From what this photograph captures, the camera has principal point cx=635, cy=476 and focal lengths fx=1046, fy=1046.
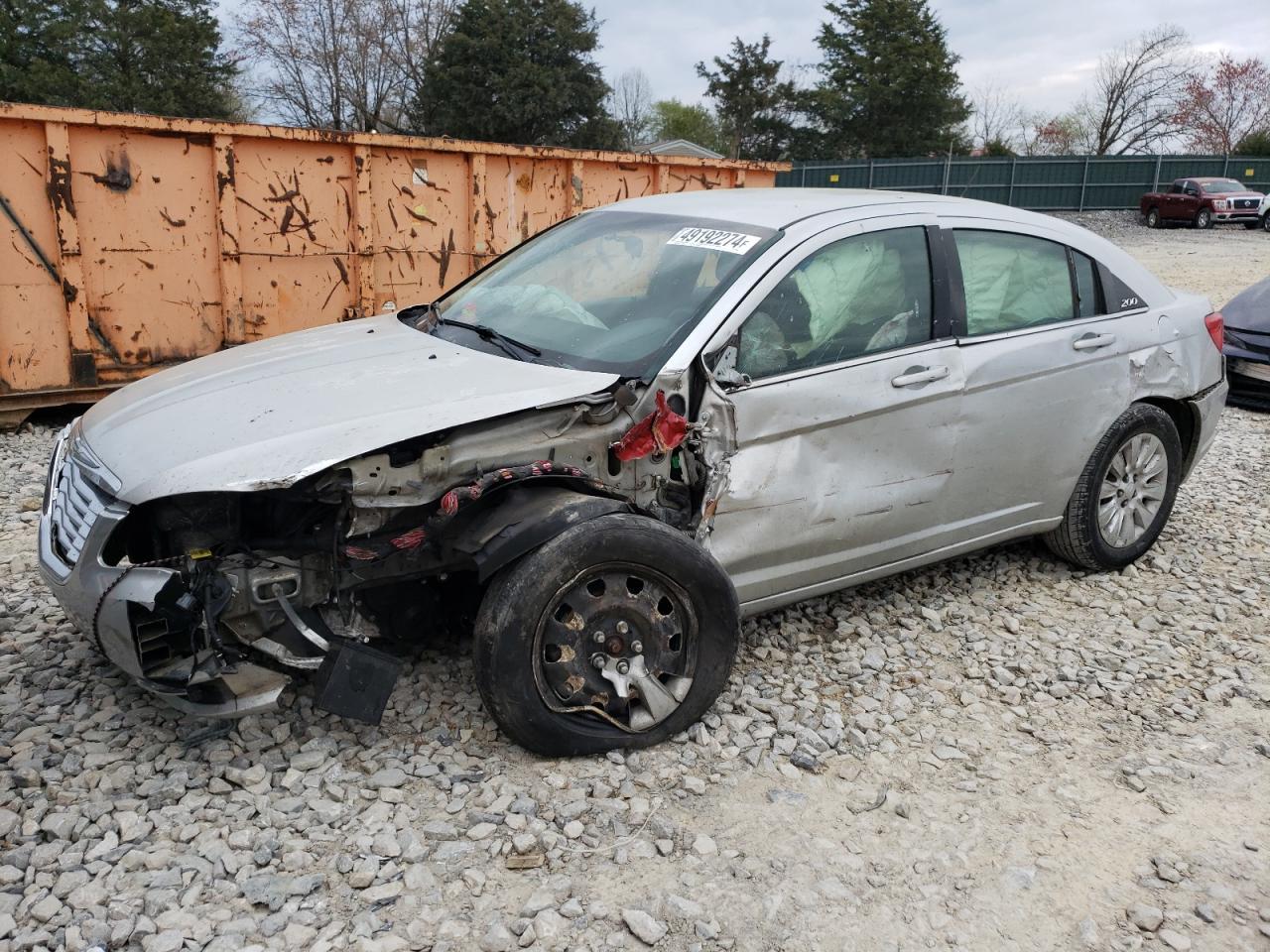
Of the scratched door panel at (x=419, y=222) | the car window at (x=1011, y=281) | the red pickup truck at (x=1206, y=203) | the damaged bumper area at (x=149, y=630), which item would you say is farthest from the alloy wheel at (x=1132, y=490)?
the red pickup truck at (x=1206, y=203)

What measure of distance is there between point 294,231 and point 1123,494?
5938 millimetres

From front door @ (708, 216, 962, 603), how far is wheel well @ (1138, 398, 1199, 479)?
158 centimetres

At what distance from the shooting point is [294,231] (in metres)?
7.79

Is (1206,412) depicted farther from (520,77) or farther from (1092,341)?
(520,77)

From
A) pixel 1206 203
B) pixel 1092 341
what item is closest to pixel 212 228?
pixel 1092 341

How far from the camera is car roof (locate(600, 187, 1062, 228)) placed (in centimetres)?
404

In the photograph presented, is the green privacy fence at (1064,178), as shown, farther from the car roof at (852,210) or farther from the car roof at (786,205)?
the car roof at (786,205)

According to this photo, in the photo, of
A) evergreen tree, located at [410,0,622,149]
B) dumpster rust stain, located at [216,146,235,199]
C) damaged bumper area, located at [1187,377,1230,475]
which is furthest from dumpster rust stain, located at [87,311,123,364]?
evergreen tree, located at [410,0,622,149]

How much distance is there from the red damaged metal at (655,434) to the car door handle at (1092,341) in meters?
2.07

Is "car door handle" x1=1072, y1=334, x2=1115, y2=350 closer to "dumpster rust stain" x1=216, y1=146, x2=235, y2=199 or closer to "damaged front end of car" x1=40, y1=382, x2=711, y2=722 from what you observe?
"damaged front end of car" x1=40, y1=382, x2=711, y2=722

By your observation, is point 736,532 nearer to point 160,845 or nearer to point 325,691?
point 325,691

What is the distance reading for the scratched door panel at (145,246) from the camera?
7008 millimetres

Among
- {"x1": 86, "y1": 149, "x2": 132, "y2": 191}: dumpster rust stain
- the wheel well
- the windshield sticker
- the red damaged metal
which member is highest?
{"x1": 86, "y1": 149, "x2": 132, "y2": 191}: dumpster rust stain

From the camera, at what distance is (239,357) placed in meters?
3.93
